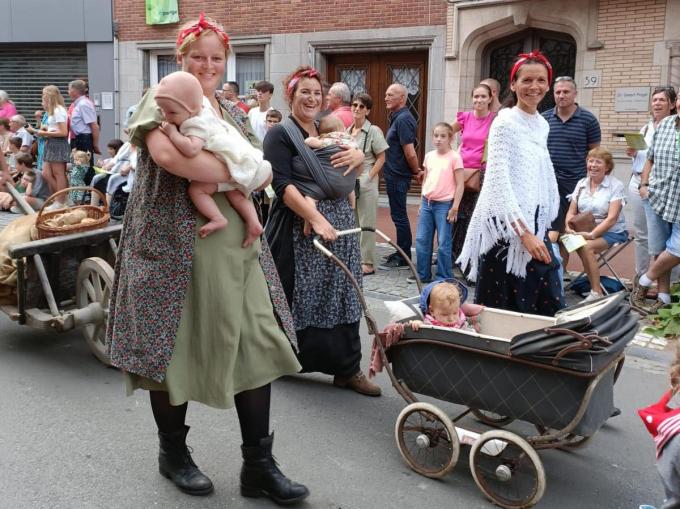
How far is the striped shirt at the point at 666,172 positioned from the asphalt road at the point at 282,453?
2088 mm

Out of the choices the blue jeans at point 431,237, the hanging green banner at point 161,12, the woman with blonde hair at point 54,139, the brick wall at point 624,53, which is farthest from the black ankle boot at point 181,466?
the hanging green banner at point 161,12

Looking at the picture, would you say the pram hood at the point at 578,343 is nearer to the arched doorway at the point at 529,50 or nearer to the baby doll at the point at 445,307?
the baby doll at the point at 445,307

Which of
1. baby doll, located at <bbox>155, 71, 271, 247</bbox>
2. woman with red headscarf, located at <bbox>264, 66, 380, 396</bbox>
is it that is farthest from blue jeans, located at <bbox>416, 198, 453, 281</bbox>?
baby doll, located at <bbox>155, 71, 271, 247</bbox>

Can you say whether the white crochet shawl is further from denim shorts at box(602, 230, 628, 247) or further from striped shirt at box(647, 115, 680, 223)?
denim shorts at box(602, 230, 628, 247)

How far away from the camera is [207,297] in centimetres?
287

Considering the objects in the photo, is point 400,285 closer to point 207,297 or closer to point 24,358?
point 24,358

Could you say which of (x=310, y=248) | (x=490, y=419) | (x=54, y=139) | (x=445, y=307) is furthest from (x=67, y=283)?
(x=54, y=139)

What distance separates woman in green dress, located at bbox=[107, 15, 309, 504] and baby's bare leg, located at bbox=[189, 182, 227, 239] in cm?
4

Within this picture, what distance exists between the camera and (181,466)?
3.29 m

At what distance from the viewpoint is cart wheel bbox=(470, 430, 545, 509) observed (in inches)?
124

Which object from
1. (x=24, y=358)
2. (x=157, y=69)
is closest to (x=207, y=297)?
(x=24, y=358)

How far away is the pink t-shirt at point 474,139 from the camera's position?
7562mm

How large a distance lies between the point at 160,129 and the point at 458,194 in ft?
16.4

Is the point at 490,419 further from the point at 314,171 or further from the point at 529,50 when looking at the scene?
the point at 529,50
